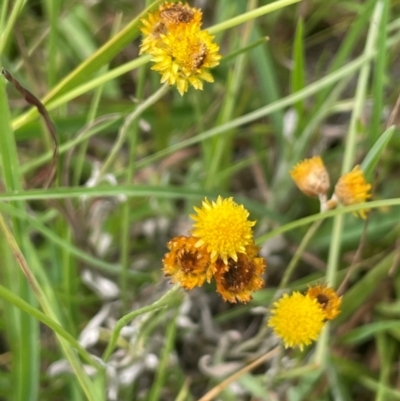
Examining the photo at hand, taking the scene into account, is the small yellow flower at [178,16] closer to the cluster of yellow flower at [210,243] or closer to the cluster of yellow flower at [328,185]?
the cluster of yellow flower at [210,243]

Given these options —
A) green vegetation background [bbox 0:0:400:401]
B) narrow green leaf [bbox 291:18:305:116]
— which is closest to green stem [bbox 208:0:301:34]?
green vegetation background [bbox 0:0:400:401]

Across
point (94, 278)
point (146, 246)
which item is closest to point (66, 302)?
point (94, 278)

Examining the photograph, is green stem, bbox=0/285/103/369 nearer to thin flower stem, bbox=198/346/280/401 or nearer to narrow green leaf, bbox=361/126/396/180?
thin flower stem, bbox=198/346/280/401

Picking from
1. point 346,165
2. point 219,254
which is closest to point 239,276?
point 219,254

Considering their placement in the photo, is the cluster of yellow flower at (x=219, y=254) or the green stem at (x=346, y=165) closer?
the cluster of yellow flower at (x=219, y=254)

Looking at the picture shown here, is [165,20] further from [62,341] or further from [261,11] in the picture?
[62,341]

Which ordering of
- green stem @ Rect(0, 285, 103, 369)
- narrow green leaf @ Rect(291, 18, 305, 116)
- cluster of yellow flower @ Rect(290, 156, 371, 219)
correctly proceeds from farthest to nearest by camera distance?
narrow green leaf @ Rect(291, 18, 305, 116) → cluster of yellow flower @ Rect(290, 156, 371, 219) → green stem @ Rect(0, 285, 103, 369)

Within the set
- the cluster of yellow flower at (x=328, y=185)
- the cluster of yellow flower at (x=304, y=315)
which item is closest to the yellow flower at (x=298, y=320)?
the cluster of yellow flower at (x=304, y=315)

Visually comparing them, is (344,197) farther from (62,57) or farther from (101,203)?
(62,57)
